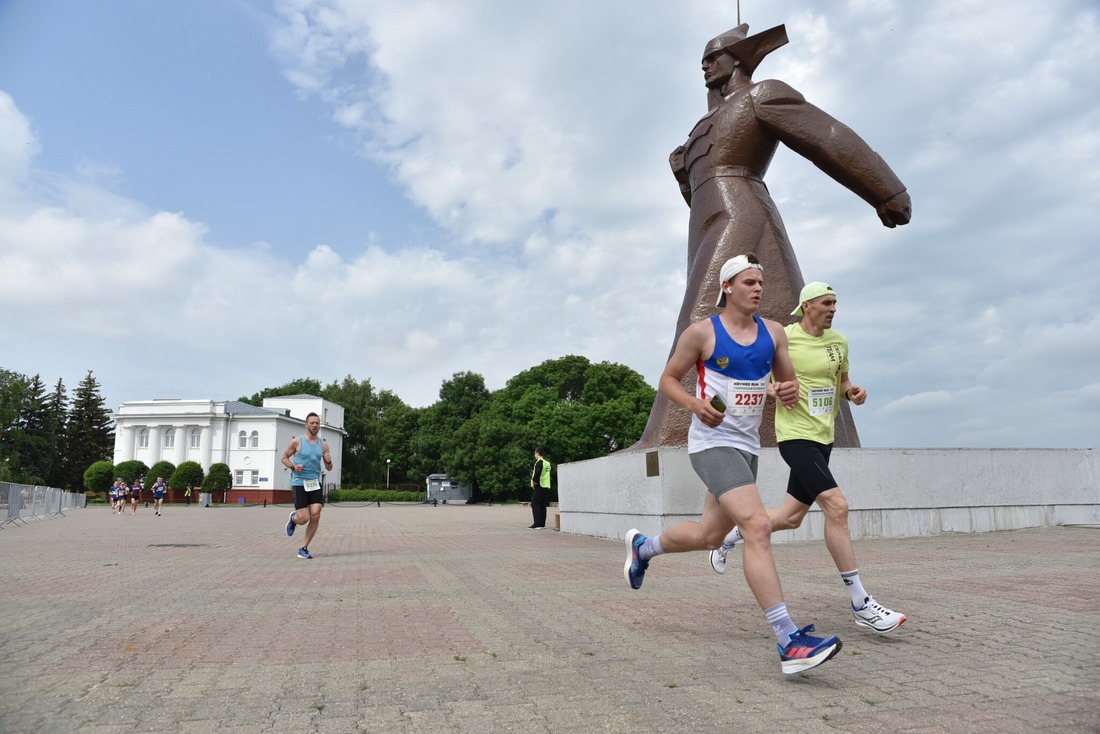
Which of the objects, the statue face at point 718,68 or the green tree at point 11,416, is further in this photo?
the green tree at point 11,416

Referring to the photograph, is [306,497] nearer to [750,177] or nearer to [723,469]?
[723,469]

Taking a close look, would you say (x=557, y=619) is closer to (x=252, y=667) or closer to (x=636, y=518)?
(x=252, y=667)

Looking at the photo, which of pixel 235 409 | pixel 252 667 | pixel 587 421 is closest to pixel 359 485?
pixel 235 409

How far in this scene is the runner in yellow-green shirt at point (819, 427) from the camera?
4.20 metres

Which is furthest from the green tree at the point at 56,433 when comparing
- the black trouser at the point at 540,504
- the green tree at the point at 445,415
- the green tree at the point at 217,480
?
the black trouser at the point at 540,504

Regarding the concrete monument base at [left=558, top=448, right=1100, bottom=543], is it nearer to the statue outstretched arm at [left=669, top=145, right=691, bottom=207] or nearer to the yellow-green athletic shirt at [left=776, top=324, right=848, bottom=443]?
the statue outstretched arm at [left=669, top=145, right=691, bottom=207]

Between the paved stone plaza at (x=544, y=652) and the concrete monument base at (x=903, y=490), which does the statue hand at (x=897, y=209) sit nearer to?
the concrete monument base at (x=903, y=490)

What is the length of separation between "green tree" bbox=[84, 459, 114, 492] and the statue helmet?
64.6m

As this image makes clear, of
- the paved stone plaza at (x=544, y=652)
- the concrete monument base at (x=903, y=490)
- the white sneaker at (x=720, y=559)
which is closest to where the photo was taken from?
the paved stone plaza at (x=544, y=652)

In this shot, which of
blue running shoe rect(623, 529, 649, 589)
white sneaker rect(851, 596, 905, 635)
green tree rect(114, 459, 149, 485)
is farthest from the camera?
green tree rect(114, 459, 149, 485)

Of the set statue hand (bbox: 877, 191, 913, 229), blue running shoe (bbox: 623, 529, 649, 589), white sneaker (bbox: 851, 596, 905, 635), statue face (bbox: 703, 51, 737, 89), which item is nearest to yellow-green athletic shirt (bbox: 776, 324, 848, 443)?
white sneaker (bbox: 851, 596, 905, 635)

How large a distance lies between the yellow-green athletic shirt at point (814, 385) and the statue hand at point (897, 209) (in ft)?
18.6

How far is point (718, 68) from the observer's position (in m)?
11.0

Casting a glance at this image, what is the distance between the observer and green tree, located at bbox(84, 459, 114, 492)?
201 ft
